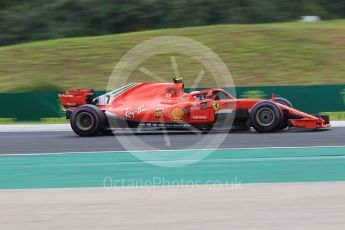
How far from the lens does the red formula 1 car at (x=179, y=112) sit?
571 inches

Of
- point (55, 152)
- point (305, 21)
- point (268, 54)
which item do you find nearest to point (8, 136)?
point (55, 152)

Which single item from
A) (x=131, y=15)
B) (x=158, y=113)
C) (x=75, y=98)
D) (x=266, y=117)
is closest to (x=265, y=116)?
(x=266, y=117)

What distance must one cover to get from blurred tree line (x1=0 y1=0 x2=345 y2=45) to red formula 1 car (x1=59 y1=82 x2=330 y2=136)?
2830 centimetres

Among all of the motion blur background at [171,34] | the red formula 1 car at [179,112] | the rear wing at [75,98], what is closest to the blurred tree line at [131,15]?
the motion blur background at [171,34]

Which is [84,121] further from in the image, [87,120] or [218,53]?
[218,53]

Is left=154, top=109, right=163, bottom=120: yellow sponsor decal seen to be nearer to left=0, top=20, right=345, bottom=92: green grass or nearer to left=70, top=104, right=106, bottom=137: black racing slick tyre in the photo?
left=70, top=104, right=106, bottom=137: black racing slick tyre

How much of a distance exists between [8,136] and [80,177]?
22.9 feet

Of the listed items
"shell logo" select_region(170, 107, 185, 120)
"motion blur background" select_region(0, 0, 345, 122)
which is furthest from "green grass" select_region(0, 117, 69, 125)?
"shell logo" select_region(170, 107, 185, 120)

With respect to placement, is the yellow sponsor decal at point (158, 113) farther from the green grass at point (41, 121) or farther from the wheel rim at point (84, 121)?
the green grass at point (41, 121)

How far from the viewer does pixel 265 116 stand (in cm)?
1452

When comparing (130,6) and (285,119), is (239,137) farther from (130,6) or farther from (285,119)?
(130,6)

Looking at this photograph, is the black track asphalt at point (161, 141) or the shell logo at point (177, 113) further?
the shell logo at point (177, 113)

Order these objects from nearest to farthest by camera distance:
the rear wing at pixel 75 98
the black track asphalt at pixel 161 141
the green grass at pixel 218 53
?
1. the black track asphalt at pixel 161 141
2. the rear wing at pixel 75 98
3. the green grass at pixel 218 53

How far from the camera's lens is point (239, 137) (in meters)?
14.3
